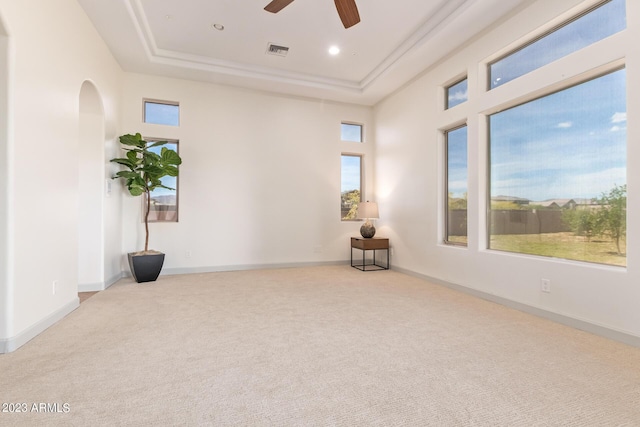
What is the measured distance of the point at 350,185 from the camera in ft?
21.9

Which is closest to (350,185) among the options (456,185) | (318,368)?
(456,185)

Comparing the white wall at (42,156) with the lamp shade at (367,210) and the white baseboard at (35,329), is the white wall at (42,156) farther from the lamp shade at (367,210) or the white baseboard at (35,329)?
the lamp shade at (367,210)

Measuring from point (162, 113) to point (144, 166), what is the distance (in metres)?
1.21

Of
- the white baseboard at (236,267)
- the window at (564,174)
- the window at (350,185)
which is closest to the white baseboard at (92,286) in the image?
the white baseboard at (236,267)

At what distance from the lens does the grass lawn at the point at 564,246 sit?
282 cm

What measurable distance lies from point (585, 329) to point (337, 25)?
434 centimetres

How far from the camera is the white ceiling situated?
374 centimetres

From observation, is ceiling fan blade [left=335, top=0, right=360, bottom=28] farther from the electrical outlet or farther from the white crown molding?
the electrical outlet

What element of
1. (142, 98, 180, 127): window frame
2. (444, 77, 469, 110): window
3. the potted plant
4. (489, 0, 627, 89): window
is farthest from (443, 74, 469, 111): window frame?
(142, 98, 180, 127): window frame

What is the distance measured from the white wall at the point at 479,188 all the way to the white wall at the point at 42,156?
15.1ft

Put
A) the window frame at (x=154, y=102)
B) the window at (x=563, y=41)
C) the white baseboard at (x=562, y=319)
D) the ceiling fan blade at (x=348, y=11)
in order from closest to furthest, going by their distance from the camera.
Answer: the white baseboard at (x=562, y=319), the window at (x=563, y=41), the ceiling fan blade at (x=348, y=11), the window frame at (x=154, y=102)

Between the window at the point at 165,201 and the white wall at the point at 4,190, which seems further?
the window at the point at 165,201

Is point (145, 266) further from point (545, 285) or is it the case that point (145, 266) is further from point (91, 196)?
point (545, 285)

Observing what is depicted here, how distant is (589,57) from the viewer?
287 centimetres
